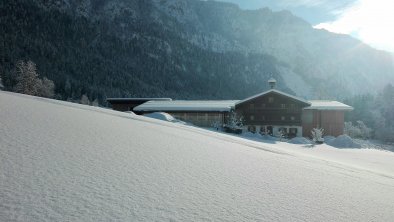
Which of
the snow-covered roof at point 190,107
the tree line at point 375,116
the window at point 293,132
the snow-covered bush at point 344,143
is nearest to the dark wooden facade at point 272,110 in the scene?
the window at point 293,132

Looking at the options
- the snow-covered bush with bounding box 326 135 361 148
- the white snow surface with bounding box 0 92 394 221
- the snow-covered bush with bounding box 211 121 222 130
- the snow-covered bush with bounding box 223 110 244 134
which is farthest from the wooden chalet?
the white snow surface with bounding box 0 92 394 221

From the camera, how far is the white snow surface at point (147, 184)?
345 cm

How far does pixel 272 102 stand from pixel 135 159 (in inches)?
1541

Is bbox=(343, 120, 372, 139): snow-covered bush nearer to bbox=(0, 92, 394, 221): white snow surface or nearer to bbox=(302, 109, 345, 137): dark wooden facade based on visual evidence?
bbox=(302, 109, 345, 137): dark wooden facade

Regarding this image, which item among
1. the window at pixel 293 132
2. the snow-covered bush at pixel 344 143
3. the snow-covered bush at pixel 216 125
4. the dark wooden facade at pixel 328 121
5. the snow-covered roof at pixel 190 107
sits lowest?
the snow-covered bush at pixel 344 143

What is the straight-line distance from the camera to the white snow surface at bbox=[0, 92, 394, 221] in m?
3.45

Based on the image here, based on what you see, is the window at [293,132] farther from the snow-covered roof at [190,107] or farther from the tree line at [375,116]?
the tree line at [375,116]

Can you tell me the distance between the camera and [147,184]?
4.42 meters

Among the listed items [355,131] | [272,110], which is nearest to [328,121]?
[272,110]

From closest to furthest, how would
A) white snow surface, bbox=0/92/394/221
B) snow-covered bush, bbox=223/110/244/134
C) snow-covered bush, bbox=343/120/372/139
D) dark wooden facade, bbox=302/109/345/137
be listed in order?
1. white snow surface, bbox=0/92/394/221
2. snow-covered bush, bbox=223/110/244/134
3. dark wooden facade, bbox=302/109/345/137
4. snow-covered bush, bbox=343/120/372/139

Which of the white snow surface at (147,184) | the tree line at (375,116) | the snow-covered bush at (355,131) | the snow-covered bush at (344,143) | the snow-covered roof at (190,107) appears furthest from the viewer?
the tree line at (375,116)

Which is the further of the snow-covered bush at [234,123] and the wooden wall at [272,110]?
the wooden wall at [272,110]

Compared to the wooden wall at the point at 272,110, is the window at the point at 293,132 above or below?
below

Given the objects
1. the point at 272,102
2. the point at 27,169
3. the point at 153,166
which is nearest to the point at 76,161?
the point at 27,169
